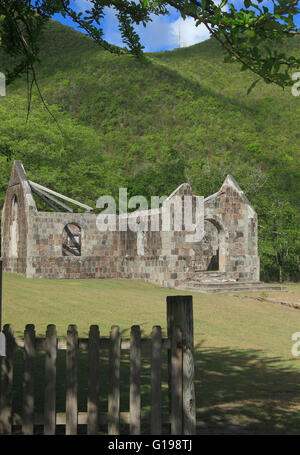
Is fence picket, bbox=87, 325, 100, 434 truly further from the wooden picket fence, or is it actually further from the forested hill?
the forested hill

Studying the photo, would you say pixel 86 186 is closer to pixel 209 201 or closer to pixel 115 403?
pixel 209 201

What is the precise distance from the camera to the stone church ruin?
72.8 ft

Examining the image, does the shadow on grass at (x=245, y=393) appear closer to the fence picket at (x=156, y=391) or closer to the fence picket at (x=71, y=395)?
the fence picket at (x=156, y=391)

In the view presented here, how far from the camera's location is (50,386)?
4551mm

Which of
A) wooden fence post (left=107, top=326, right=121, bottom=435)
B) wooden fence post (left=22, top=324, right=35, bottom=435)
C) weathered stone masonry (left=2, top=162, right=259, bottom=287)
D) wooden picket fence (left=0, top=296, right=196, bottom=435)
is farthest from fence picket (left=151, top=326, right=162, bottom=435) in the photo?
weathered stone masonry (left=2, top=162, right=259, bottom=287)

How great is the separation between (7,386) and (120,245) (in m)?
20.2

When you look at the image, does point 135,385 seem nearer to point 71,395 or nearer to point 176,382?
point 176,382

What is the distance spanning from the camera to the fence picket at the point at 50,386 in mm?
4531

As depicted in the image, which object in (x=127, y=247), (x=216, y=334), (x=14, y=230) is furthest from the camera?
(x=127, y=247)

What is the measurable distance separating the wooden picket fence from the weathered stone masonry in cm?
1745

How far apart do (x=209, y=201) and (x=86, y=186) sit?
43.3ft

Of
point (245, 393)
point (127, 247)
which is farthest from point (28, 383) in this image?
point (127, 247)

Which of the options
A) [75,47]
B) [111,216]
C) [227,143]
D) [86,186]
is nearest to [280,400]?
[111,216]

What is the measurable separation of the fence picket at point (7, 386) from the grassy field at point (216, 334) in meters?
1.54
